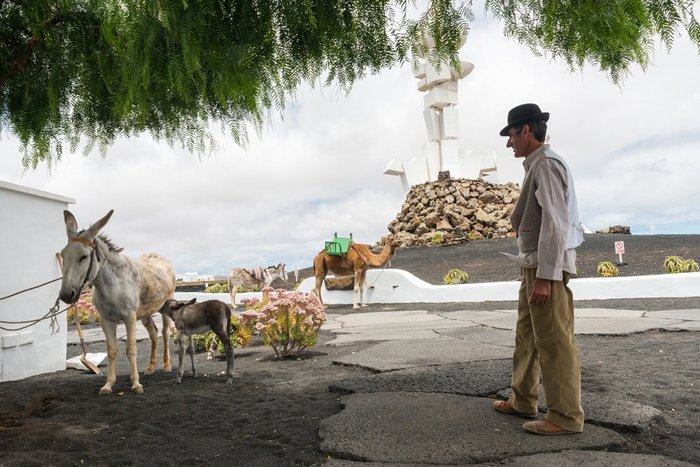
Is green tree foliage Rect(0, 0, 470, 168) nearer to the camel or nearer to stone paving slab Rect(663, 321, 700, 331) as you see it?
→ stone paving slab Rect(663, 321, 700, 331)

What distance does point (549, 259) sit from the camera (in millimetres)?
2875

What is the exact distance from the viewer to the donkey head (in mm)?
3891

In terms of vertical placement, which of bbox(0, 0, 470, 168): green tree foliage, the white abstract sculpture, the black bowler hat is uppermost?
the white abstract sculpture

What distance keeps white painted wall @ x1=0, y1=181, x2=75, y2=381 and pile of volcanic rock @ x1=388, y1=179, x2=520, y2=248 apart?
72.4 ft

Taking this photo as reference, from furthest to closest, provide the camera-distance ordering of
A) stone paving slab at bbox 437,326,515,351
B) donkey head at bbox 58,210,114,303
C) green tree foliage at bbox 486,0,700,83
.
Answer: stone paving slab at bbox 437,326,515,351 → donkey head at bbox 58,210,114,303 → green tree foliage at bbox 486,0,700,83

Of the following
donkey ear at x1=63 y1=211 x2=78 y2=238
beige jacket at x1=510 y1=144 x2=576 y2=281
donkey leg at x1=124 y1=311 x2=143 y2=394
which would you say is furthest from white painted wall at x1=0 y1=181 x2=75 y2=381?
beige jacket at x1=510 y1=144 x2=576 y2=281

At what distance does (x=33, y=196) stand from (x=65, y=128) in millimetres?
1973

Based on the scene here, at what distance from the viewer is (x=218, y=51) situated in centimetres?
271

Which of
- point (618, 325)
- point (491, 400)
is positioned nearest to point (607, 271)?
point (618, 325)

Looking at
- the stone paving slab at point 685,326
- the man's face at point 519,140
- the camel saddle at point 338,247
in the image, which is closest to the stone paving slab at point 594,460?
the man's face at point 519,140

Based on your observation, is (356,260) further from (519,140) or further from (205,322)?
(519,140)

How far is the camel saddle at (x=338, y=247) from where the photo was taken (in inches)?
610

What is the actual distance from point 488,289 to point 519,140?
1252cm

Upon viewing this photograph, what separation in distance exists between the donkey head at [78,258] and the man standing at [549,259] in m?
3.16
